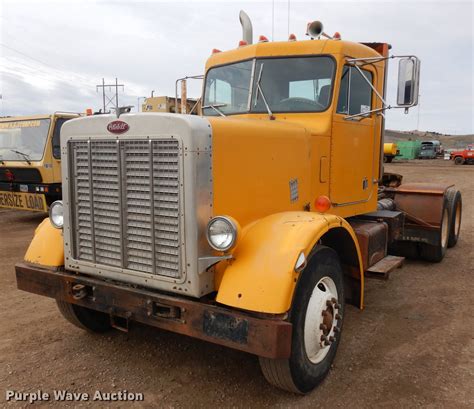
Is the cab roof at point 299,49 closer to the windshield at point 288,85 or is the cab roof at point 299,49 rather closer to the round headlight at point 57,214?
the windshield at point 288,85

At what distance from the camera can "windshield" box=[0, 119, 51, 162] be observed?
9.64 m

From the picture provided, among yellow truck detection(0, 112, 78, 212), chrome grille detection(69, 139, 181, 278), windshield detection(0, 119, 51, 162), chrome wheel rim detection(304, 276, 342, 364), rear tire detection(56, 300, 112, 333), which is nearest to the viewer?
chrome grille detection(69, 139, 181, 278)

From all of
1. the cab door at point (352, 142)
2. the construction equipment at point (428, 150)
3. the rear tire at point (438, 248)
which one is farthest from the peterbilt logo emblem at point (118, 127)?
the construction equipment at point (428, 150)

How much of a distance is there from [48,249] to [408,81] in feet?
11.3

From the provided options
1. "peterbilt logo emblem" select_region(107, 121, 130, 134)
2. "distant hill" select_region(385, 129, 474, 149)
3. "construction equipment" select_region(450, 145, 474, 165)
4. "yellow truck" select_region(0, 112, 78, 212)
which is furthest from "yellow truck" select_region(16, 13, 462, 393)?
"distant hill" select_region(385, 129, 474, 149)

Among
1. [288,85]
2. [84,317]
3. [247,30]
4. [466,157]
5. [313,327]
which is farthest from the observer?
[466,157]

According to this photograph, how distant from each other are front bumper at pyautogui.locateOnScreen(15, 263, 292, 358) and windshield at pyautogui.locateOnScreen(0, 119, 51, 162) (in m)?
6.79

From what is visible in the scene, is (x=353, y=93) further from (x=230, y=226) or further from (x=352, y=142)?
(x=230, y=226)

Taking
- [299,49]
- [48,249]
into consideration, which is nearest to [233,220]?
[48,249]

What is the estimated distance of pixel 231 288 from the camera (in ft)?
9.02

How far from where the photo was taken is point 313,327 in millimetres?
3086

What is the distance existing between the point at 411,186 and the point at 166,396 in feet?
17.4

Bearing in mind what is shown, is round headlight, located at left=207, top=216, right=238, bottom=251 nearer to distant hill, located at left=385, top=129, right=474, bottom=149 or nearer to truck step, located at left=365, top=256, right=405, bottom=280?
truck step, located at left=365, top=256, right=405, bottom=280

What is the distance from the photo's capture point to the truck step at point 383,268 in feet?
13.9
